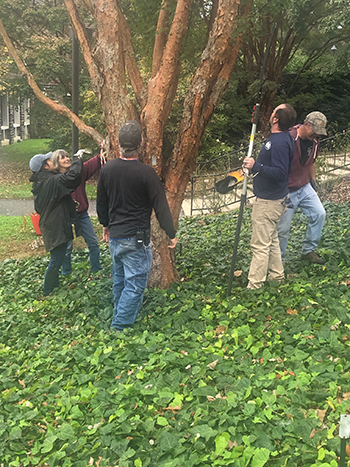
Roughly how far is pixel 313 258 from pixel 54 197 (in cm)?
338

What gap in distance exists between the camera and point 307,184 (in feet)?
18.0

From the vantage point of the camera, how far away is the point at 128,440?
297cm

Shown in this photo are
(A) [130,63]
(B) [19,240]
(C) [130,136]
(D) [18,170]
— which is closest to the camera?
(C) [130,136]

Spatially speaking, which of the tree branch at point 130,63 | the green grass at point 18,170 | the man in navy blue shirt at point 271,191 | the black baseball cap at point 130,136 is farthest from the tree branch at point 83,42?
the green grass at point 18,170

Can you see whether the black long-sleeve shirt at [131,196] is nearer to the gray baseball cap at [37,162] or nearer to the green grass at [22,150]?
the gray baseball cap at [37,162]

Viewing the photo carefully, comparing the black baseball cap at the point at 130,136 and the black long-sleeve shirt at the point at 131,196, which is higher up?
the black baseball cap at the point at 130,136

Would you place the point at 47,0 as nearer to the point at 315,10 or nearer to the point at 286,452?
the point at 315,10

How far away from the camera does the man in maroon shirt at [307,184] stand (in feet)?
16.7

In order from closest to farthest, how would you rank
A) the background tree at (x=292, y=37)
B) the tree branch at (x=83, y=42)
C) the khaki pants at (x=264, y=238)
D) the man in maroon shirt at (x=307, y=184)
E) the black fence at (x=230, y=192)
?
the khaki pants at (x=264, y=238), the man in maroon shirt at (x=307, y=184), the tree branch at (x=83, y=42), the black fence at (x=230, y=192), the background tree at (x=292, y=37)

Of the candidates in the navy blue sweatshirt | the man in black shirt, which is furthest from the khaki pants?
the man in black shirt

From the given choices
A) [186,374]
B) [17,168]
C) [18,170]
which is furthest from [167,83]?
[17,168]

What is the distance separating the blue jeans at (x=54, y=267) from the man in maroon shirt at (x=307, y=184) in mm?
2772

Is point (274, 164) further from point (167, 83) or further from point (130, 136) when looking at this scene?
point (167, 83)

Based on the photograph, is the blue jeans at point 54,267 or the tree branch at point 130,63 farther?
the blue jeans at point 54,267
